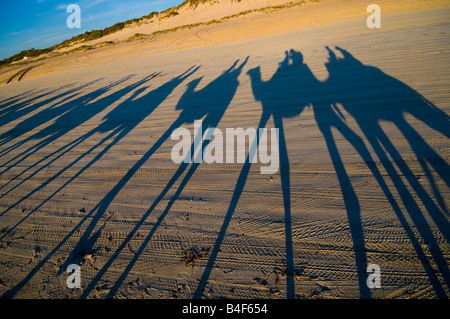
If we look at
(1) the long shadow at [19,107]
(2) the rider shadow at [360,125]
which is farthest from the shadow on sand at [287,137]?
(1) the long shadow at [19,107]

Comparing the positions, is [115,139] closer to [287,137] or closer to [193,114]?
[193,114]

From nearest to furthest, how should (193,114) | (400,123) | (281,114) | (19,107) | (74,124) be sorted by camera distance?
1. (400,123)
2. (281,114)
3. (193,114)
4. (74,124)
5. (19,107)

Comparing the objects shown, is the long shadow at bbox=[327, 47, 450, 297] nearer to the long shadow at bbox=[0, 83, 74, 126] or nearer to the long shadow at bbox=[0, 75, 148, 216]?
the long shadow at bbox=[0, 75, 148, 216]

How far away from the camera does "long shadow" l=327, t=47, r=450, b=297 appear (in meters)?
2.29

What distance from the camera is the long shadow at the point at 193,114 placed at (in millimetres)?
2463

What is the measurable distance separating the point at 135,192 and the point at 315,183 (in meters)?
2.68

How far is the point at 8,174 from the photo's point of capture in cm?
475

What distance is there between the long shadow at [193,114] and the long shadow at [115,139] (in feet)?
1.77

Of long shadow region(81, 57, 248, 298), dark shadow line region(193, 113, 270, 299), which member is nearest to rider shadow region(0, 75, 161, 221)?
long shadow region(81, 57, 248, 298)

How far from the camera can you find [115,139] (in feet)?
17.2

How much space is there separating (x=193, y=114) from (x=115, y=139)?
1978mm

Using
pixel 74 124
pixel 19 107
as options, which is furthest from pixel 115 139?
pixel 19 107

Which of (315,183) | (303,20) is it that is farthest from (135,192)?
(303,20)
